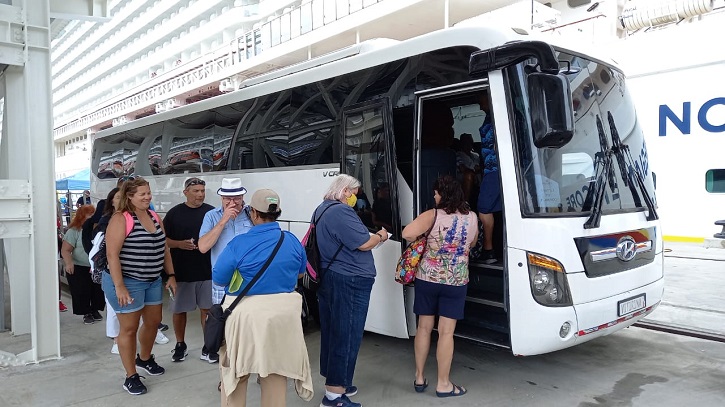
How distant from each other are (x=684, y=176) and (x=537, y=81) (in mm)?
12408

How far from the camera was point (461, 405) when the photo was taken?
4.28m

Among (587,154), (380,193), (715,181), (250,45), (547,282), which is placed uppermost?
(250,45)

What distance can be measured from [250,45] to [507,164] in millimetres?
30380

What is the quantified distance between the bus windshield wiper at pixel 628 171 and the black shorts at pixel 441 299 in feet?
5.73

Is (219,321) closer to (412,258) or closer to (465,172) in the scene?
(412,258)

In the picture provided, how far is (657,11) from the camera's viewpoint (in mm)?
15859

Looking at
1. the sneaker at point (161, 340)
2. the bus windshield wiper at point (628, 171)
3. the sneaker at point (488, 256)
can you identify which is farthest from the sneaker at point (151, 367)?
the bus windshield wiper at point (628, 171)

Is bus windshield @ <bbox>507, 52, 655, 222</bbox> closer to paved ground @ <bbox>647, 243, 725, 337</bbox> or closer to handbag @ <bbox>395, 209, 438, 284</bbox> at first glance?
handbag @ <bbox>395, 209, 438, 284</bbox>

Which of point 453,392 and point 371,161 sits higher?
point 371,161

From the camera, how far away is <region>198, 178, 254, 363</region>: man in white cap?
14.8ft

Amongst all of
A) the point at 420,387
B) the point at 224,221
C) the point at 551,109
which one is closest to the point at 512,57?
the point at 551,109

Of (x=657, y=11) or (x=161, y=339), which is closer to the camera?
(x=161, y=339)

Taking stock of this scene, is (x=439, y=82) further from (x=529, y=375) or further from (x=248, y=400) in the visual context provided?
(x=248, y=400)

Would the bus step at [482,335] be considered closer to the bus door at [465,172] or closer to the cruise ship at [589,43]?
the bus door at [465,172]
